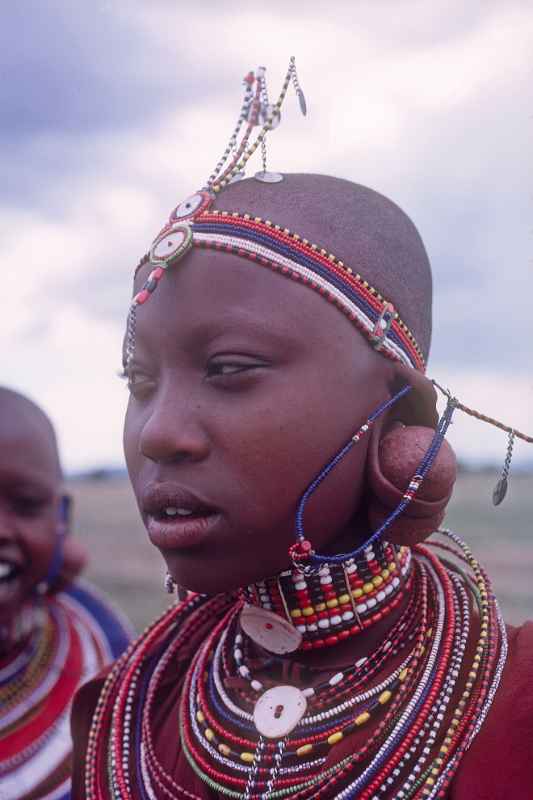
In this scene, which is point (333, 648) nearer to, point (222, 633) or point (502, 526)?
point (222, 633)

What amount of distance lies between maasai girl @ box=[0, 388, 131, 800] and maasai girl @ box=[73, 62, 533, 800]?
1557 millimetres

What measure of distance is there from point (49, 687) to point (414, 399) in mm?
2632

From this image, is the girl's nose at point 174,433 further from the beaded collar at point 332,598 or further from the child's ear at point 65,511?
the child's ear at point 65,511

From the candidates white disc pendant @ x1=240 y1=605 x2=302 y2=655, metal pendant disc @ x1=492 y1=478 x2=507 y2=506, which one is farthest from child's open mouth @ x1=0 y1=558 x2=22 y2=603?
metal pendant disc @ x1=492 y1=478 x2=507 y2=506

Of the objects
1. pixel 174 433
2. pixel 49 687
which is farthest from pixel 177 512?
pixel 49 687

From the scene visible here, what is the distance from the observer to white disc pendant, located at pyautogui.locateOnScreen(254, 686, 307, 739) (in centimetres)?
188

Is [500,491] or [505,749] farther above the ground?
[500,491]

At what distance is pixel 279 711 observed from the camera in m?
1.91

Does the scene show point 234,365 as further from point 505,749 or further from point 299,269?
point 505,749

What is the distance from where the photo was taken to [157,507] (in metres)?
1.81

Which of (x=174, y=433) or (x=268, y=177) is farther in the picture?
(x=268, y=177)

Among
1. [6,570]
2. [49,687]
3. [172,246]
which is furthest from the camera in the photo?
Answer: [49,687]

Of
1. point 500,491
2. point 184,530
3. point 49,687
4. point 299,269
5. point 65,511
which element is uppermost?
point 299,269

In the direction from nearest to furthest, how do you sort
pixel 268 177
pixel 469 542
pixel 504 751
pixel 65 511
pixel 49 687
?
pixel 504 751 < pixel 268 177 < pixel 49 687 < pixel 65 511 < pixel 469 542
